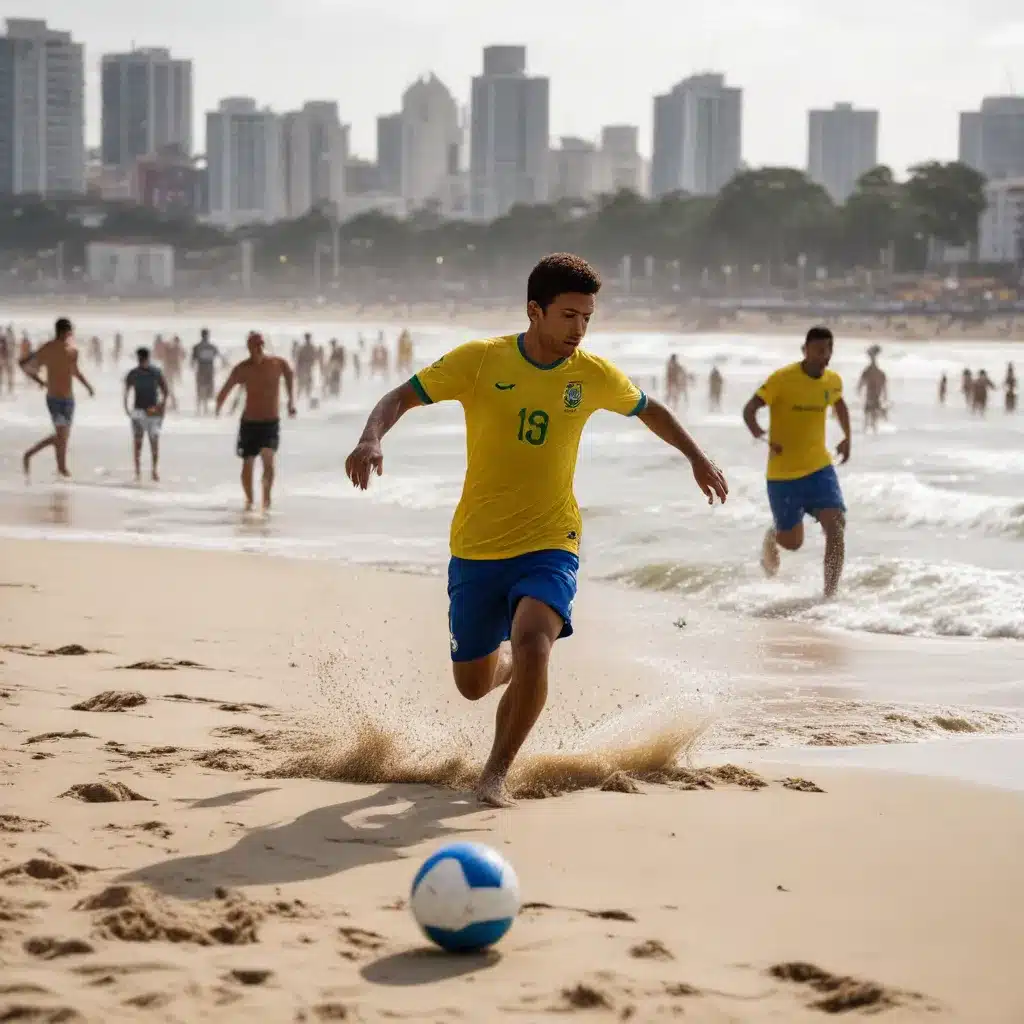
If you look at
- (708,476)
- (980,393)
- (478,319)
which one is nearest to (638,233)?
(478,319)

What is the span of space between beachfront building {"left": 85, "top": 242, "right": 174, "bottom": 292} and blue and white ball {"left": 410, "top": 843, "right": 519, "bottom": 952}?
526ft

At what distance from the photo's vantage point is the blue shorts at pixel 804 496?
10.1 meters

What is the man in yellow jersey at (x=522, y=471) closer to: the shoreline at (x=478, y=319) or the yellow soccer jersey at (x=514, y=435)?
the yellow soccer jersey at (x=514, y=435)

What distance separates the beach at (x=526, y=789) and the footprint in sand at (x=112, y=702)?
0.01 m

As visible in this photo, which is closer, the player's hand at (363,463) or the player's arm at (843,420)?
the player's hand at (363,463)

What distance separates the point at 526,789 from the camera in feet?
17.0

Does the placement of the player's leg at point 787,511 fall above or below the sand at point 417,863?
above

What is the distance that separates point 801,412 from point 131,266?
15746 centimetres

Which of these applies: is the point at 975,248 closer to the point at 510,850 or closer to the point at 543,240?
the point at 543,240

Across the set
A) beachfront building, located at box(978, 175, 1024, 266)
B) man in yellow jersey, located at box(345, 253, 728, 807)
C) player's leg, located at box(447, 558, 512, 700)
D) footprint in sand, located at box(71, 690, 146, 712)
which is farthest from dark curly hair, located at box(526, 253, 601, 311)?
beachfront building, located at box(978, 175, 1024, 266)

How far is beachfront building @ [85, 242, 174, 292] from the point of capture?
16025 centimetres

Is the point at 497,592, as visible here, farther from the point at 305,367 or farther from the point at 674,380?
the point at 674,380

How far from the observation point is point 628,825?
15.7 ft

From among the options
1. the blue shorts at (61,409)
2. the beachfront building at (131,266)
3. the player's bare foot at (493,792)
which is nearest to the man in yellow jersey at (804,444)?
the player's bare foot at (493,792)
